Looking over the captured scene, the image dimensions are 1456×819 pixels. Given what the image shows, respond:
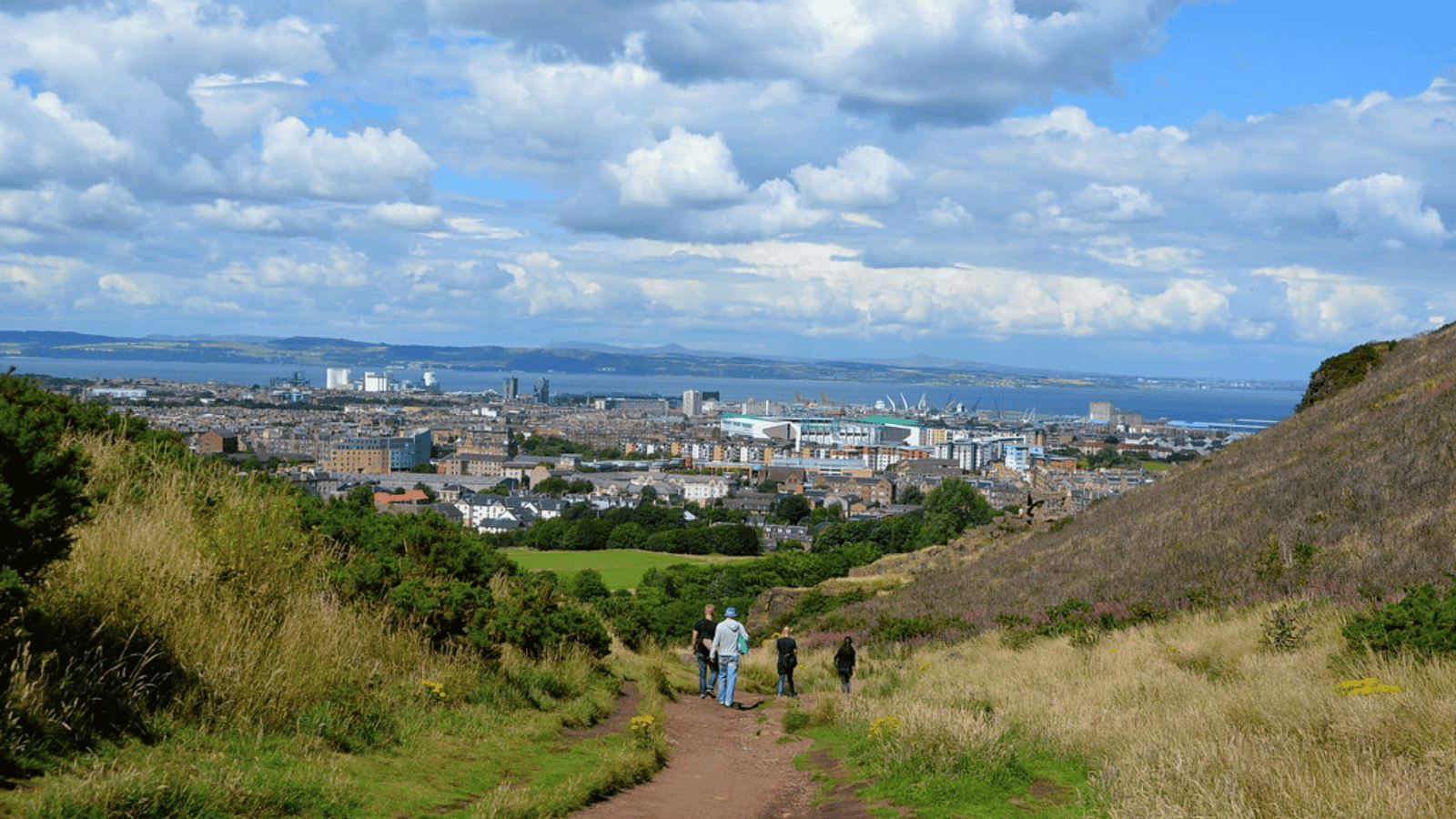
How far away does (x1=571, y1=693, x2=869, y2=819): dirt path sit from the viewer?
22.1 ft

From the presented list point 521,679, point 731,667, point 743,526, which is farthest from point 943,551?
point 743,526

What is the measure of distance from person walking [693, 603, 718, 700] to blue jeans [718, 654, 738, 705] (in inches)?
10.0

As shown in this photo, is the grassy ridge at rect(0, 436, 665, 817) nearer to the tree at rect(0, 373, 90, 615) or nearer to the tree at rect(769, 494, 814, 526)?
the tree at rect(0, 373, 90, 615)

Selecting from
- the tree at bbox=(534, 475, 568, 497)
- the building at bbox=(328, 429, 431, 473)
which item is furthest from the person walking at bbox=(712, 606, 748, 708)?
the building at bbox=(328, 429, 431, 473)

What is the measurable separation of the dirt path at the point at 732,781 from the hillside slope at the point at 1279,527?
5724mm

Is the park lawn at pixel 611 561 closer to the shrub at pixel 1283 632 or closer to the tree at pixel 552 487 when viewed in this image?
the tree at pixel 552 487

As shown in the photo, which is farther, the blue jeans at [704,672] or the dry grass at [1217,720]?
the blue jeans at [704,672]

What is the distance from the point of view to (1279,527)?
50.0 feet

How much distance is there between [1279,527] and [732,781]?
10269mm

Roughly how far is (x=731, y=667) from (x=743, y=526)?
2848 inches

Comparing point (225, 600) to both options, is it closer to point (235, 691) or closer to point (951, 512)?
point (235, 691)

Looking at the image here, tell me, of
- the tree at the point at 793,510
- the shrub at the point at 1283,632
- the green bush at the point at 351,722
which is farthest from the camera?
the tree at the point at 793,510

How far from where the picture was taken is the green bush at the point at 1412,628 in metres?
7.61

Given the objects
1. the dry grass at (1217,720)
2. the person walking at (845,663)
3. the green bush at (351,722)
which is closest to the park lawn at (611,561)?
the person walking at (845,663)
